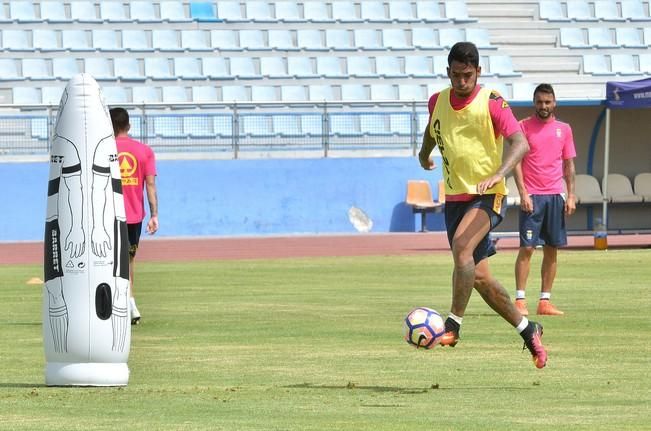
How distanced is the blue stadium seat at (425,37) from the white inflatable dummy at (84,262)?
29914mm

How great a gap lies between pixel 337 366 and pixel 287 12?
95.2 feet

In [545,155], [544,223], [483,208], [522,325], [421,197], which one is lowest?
[421,197]

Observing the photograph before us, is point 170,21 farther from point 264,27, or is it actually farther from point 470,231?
point 470,231

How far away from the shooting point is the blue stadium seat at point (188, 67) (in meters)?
37.0

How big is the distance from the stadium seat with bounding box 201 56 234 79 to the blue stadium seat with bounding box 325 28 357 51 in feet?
9.89

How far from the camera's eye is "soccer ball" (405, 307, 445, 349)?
10.3m

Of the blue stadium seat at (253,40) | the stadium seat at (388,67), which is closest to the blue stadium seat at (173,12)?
the blue stadium seat at (253,40)

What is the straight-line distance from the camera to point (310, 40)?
38906mm

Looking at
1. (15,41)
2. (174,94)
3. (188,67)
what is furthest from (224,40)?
(15,41)

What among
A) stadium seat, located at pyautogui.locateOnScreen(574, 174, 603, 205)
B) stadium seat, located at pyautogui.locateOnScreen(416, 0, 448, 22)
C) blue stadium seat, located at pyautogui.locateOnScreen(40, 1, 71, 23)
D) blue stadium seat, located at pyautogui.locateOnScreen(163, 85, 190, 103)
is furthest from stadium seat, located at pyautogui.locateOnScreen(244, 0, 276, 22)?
stadium seat, located at pyautogui.locateOnScreen(574, 174, 603, 205)

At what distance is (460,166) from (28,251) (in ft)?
68.2

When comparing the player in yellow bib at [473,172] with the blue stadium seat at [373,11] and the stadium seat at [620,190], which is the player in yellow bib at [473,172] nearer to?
the stadium seat at [620,190]

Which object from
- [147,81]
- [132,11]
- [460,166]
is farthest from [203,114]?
[460,166]

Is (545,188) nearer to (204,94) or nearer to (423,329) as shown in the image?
(423,329)
